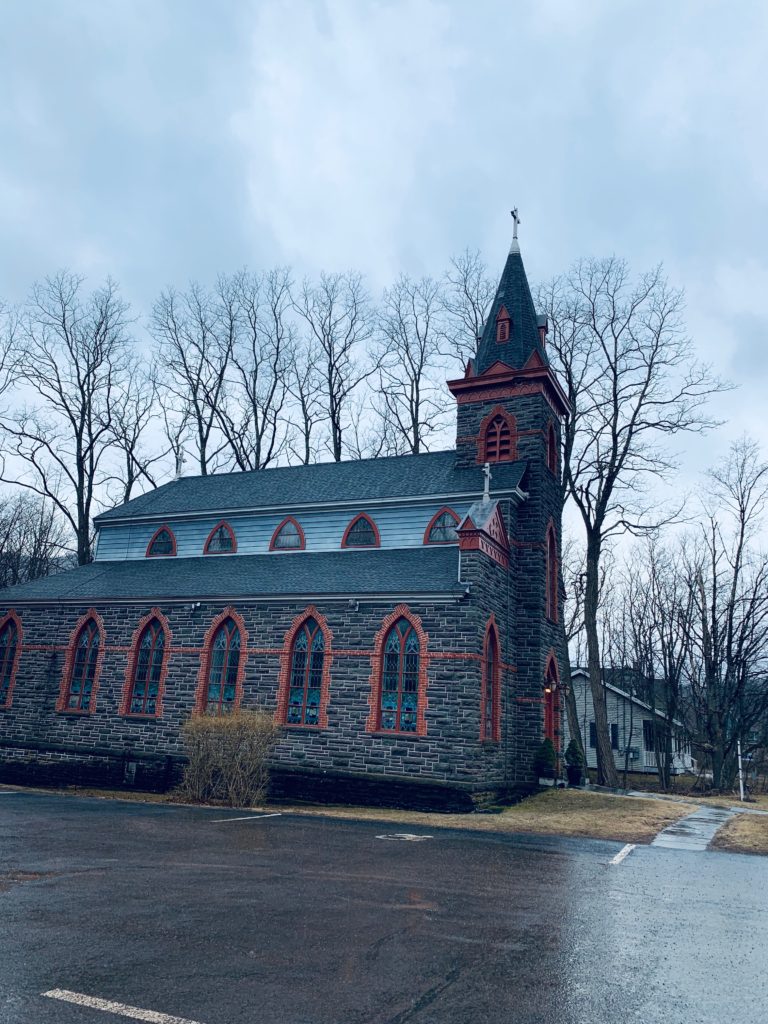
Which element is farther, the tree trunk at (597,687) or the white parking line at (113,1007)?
the tree trunk at (597,687)

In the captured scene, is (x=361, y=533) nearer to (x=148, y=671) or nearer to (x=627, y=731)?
(x=148, y=671)

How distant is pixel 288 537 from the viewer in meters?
25.7

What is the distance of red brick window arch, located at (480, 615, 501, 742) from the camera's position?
19969 millimetres

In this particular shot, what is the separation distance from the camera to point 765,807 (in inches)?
880

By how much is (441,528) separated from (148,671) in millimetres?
9893

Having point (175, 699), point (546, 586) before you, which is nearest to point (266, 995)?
point (175, 699)

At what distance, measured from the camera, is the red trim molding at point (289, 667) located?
20297 millimetres

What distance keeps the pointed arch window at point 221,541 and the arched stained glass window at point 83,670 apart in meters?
4.65

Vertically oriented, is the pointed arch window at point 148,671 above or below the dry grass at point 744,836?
above

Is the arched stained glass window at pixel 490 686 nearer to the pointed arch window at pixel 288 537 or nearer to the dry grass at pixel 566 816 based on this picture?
the dry grass at pixel 566 816

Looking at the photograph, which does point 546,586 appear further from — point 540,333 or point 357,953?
point 357,953

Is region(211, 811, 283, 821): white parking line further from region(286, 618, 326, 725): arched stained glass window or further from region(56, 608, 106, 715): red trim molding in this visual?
region(56, 608, 106, 715): red trim molding

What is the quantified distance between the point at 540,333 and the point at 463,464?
6.28 metres

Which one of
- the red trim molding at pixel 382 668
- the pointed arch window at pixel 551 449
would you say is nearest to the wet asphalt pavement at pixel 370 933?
the red trim molding at pixel 382 668
